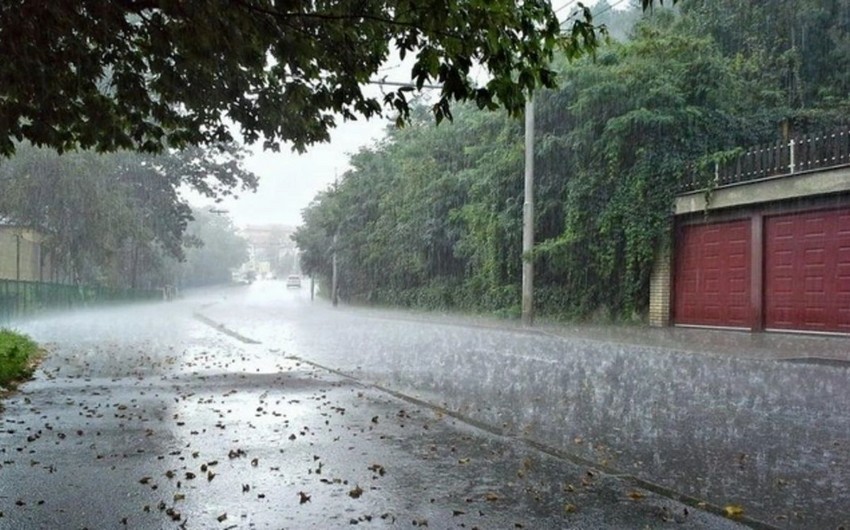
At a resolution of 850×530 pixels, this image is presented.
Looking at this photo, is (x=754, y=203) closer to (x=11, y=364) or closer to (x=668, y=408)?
(x=668, y=408)

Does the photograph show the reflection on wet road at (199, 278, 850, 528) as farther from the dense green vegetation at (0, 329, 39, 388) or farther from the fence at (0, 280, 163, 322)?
the fence at (0, 280, 163, 322)

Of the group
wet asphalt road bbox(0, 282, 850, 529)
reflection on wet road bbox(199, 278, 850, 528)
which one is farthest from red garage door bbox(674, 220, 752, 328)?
wet asphalt road bbox(0, 282, 850, 529)

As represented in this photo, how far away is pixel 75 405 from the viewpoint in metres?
8.58

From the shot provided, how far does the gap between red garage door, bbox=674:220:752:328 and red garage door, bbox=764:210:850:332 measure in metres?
0.74

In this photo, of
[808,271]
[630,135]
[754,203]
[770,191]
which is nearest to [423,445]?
[808,271]

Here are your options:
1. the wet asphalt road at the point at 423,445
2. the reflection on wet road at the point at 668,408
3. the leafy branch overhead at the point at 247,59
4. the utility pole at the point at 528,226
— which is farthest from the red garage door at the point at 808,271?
the leafy branch overhead at the point at 247,59

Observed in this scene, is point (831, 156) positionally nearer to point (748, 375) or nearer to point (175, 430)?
point (748, 375)

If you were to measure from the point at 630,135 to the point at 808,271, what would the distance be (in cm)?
639

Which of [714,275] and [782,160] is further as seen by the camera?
[714,275]

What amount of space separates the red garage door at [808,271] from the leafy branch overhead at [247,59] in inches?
515

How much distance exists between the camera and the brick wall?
21.0 m

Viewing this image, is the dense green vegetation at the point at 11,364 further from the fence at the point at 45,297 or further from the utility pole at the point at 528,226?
the fence at the point at 45,297

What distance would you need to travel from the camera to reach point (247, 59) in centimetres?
592

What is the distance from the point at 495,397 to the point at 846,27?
22.6m
